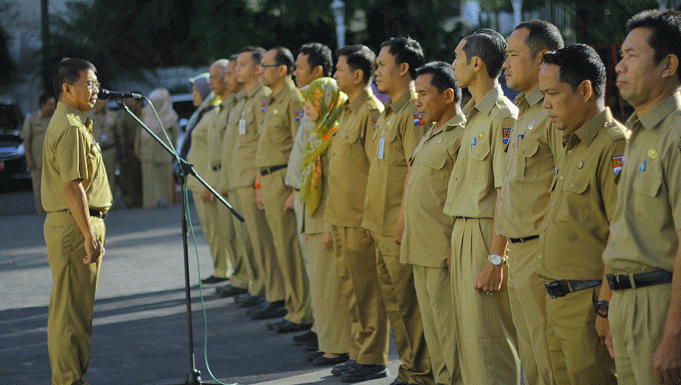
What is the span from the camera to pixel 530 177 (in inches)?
151

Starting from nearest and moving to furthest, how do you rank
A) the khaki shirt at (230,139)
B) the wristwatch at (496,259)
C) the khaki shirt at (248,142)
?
the wristwatch at (496,259) < the khaki shirt at (248,142) < the khaki shirt at (230,139)

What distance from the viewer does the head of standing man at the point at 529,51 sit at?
403cm

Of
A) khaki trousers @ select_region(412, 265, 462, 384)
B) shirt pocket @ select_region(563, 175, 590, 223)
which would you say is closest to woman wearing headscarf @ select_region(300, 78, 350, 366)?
khaki trousers @ select_region(412, 265, 462, 384)

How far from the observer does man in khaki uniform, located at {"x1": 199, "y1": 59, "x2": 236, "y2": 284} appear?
353 inches

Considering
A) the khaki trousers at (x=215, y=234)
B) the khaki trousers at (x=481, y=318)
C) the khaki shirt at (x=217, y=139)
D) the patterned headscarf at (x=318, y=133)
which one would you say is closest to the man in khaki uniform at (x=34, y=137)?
the khaki trousers at (x=215, y=234)

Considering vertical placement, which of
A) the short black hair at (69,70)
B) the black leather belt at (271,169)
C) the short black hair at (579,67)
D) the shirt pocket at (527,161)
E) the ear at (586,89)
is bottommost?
the shirt pocket at (527,161)

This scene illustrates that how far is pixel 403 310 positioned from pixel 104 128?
11.9 meters

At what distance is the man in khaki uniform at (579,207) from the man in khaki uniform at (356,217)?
86.4 inches

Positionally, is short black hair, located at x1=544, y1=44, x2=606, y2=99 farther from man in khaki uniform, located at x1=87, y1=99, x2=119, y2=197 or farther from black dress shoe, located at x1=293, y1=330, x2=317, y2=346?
man in khaki uniform, located at x1=87, y1=99, x2=119, y2=197

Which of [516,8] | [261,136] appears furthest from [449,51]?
[261,136]

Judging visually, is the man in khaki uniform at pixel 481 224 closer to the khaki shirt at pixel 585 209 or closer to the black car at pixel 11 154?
the khaki shirt at pixel 585 209

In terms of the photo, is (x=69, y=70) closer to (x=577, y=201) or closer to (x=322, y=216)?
(x=322, y=216)

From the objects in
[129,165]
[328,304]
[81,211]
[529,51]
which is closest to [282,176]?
[328,304]

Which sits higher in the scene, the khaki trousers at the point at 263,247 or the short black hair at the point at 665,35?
the short black hair at the point at 665,35
